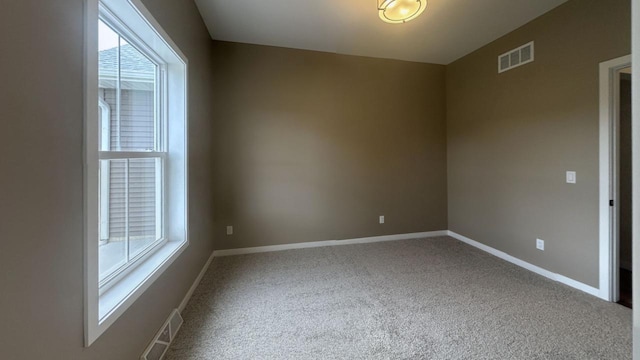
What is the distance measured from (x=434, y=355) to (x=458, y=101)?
3.51m

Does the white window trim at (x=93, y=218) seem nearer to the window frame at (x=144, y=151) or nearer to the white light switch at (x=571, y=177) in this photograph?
the window frame at (x=144, y=151)

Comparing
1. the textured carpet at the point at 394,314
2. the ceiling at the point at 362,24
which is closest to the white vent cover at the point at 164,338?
the textured carpet at the point at 394,314

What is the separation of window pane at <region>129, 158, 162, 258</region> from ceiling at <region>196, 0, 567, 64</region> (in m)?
1.80

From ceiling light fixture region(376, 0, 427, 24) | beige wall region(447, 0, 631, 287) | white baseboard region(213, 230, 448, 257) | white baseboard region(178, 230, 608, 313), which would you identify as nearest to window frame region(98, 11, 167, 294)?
white baseboard region(178, 230, 608, 313)

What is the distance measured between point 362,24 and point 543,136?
2.34 m

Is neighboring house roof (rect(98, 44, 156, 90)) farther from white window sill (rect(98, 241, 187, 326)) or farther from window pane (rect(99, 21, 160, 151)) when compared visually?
white window sill (rect(98, 241, 187, 326))

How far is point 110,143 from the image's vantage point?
141cm

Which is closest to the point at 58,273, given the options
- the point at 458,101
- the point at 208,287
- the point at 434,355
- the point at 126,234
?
the point at 126,234

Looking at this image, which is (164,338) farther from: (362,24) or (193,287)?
(362,24)

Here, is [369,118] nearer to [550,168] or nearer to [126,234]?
[550,168]

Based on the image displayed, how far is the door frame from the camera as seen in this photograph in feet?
6.74

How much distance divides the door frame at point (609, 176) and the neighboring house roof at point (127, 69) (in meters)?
3.77

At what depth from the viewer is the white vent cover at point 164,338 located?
56.3 inches

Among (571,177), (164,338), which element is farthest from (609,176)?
(164,338)
